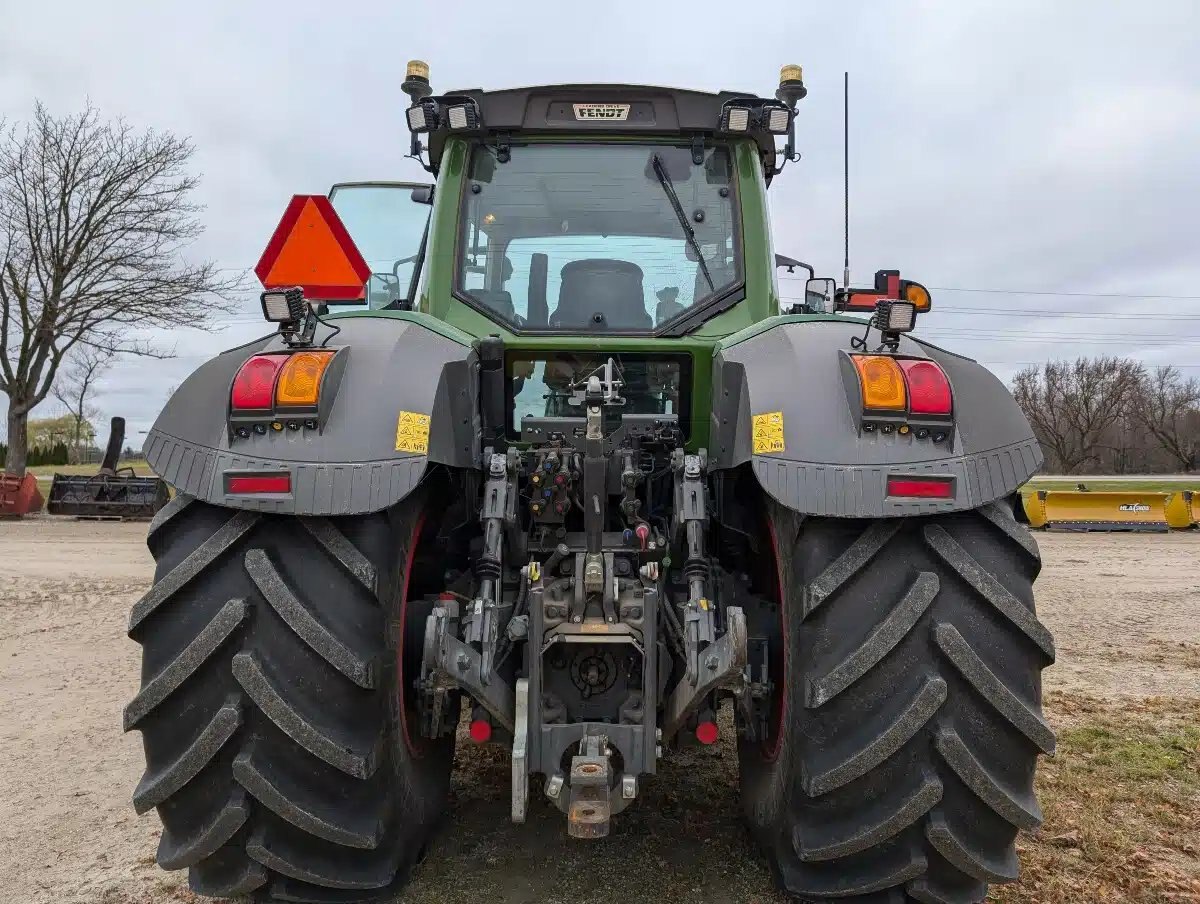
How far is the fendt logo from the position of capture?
3.41 m

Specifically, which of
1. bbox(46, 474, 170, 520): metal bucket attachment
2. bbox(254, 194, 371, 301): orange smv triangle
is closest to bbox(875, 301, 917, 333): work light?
bbox(254, 194, 371, 301): orange smv triangle

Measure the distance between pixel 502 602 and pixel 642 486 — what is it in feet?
2.17

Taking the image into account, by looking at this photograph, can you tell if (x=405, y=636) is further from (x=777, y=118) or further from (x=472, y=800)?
(x=777, y=118)

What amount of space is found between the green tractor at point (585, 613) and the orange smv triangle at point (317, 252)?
1958 mm

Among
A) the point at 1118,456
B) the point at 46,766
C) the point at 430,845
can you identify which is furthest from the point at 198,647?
the point at 1118,456

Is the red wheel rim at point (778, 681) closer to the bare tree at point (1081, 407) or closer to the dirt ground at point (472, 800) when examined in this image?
the dirt ground at point (472, 800)

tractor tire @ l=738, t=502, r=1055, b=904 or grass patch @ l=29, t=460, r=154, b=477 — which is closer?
tractor tire @ l=738, t=502, r=1055, b=904

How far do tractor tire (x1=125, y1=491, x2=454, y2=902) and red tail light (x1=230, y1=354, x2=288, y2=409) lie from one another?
0.28 meters

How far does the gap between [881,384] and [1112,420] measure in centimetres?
6702

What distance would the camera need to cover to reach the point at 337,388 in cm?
234

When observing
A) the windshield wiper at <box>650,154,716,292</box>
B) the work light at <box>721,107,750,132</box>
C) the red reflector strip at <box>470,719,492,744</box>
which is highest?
the work light at <box>721,107,750,132</box>

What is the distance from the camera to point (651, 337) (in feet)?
10.3

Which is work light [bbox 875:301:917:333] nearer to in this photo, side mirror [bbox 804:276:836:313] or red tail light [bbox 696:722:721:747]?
red tail light [bbox 696:722:721:747]

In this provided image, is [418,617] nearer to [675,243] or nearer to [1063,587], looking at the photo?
[675,243]
